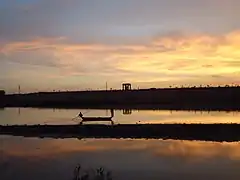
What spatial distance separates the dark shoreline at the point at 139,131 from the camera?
30391 millimetres

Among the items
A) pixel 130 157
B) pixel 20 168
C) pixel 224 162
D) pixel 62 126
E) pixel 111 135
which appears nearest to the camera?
pixel 20 168

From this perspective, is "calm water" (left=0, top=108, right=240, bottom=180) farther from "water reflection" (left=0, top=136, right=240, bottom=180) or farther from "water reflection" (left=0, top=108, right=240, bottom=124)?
"water reflection" (left=0, top=108, right=240, bottom=124)

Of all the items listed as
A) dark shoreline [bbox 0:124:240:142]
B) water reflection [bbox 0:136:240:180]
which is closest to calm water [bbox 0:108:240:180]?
water reflection [bbox 0:136:240:180]

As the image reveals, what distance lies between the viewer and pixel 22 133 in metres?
33.5

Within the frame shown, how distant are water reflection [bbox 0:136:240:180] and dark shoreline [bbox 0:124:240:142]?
Result: 239 centimetres

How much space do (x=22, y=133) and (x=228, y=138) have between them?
43.9 ft

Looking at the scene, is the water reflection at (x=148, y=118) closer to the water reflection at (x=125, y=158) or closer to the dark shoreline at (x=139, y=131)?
the dark shoreline at (x=139, y=131)

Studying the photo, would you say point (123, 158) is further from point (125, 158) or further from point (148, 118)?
point (148, 118)

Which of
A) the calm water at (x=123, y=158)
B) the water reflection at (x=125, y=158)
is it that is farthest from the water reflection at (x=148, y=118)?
the water reflection at (x=125, y=158)

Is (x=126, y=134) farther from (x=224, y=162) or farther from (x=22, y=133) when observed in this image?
(x=224, y=162)

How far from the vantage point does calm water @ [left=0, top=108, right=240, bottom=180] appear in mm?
Answer: 18288

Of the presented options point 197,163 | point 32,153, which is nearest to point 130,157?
point 197,163

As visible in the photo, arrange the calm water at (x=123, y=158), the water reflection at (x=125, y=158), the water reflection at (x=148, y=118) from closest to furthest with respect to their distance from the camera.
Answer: the calm water at (x=123, y=158) < the water reflection at (x=125, y=158) < the water reflection at (x=148, y=118)

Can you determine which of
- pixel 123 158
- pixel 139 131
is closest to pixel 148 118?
pixel 139 131
